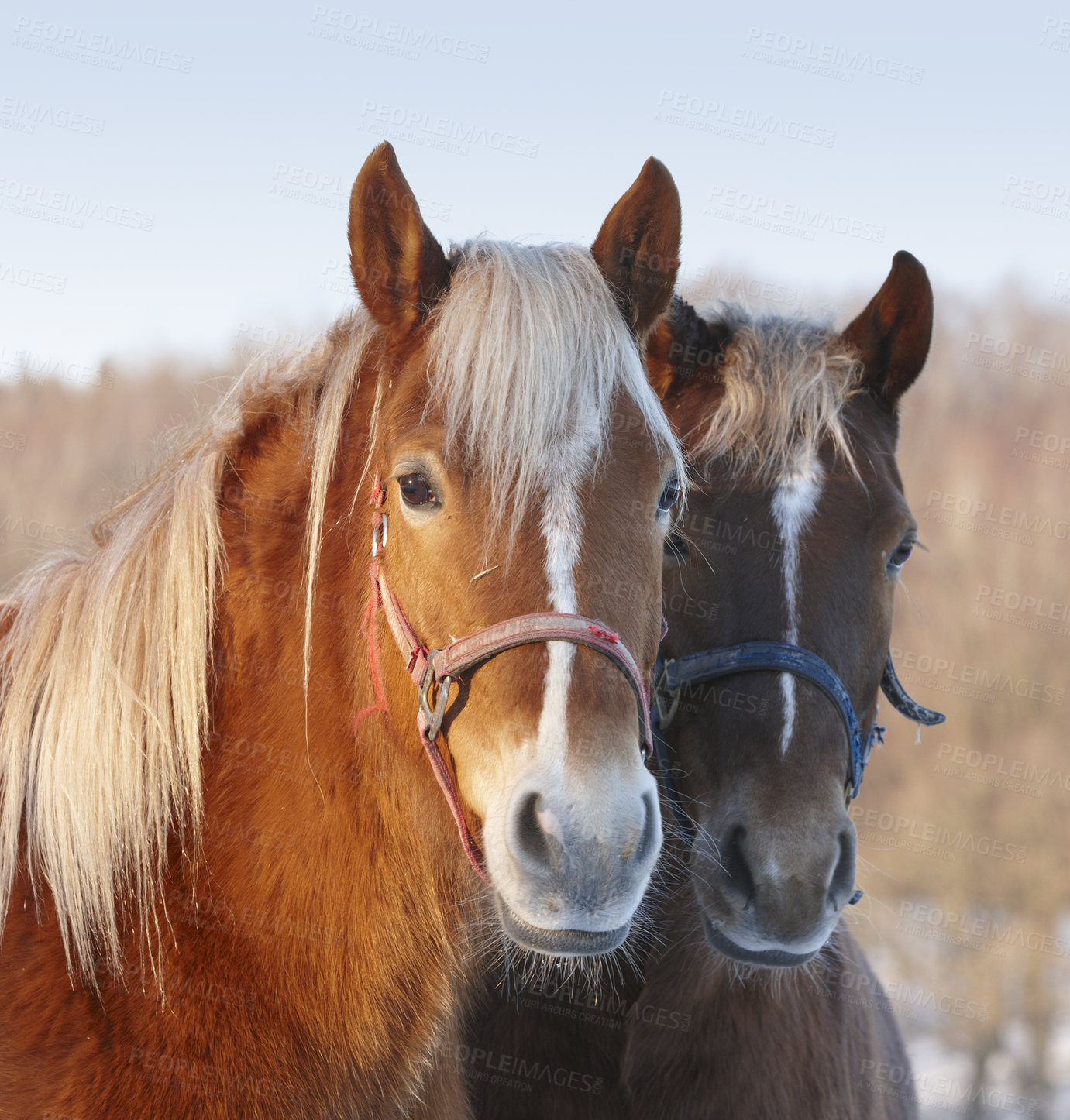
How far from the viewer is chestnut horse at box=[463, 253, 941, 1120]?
112 inches

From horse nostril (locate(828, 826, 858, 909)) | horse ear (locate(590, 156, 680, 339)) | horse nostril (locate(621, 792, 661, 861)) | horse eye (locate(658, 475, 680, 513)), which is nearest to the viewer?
horse nostril (locate(621, 792, 661, 861))

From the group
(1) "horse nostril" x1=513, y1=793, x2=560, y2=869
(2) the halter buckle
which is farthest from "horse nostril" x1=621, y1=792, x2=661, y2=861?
(2) the halter buckle

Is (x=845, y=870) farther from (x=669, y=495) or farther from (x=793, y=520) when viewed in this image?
(x=669, y=495)

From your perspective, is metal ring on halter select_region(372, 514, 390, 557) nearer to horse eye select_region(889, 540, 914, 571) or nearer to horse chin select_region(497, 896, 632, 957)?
horse chin select_region(497, 896, 632, 957)

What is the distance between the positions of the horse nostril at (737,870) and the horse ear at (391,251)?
181 centimetres

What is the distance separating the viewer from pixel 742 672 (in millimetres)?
3006

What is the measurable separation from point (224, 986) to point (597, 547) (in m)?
1.43

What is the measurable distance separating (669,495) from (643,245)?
0.77 m

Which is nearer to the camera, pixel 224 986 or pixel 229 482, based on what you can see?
pixel 224 986

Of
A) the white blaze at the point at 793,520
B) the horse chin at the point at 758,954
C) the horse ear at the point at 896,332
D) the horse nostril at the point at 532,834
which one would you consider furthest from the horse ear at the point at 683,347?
the horse nostril at the point at 532,834

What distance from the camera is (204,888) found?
2389mm

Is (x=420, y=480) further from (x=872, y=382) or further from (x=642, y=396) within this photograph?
(x=872, y=382)

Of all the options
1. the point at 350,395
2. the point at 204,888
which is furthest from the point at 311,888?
the point at 350,395

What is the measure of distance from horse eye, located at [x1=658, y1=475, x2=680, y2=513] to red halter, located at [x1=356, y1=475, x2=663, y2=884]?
49 cm
